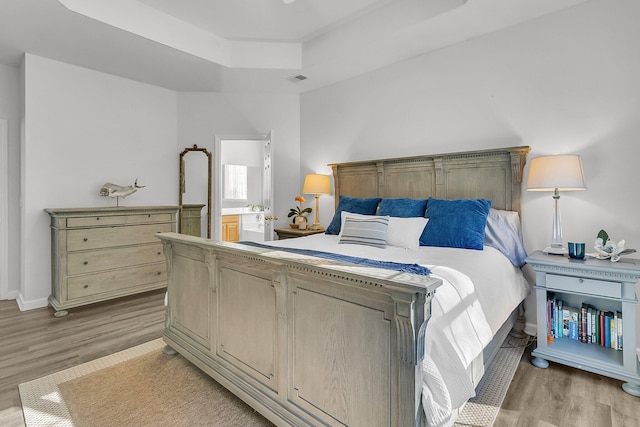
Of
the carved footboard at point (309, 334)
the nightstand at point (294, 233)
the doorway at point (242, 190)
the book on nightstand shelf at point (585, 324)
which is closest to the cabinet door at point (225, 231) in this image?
the doorway at point (242, 190)

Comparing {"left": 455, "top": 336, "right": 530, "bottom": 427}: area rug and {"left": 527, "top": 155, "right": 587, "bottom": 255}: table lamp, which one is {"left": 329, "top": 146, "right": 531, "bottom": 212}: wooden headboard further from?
{"left": 455, "top": 336, "right": 530, "bottom": 427}: area rug

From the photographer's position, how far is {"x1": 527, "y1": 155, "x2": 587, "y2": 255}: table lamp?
7.45ft

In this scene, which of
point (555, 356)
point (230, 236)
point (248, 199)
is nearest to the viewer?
point (555, 356)

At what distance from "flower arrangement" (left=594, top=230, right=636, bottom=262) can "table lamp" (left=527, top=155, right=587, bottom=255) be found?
216 mm

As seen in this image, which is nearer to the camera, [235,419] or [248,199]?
[235,419]

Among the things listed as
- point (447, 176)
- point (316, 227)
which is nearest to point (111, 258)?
point (316, 227)

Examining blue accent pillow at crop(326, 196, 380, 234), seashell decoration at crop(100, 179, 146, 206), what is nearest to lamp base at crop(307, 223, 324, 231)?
blue accent pillow at crop(326, 196, 380, 234)

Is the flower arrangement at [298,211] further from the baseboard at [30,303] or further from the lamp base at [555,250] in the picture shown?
the baseboard at [30,303]

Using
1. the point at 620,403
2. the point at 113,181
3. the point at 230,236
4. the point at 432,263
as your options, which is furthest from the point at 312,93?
the point at 620,403

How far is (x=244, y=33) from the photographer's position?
3.50m

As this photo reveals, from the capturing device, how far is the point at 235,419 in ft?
5.49

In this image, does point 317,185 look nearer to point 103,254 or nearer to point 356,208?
point 356,208

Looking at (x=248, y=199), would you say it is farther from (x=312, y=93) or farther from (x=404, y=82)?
(x=404, y=82)

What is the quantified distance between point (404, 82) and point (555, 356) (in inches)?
111
